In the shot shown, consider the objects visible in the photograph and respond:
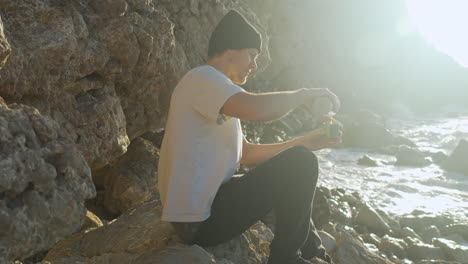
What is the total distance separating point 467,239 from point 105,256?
5933 mm

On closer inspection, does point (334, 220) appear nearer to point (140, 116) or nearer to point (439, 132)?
point (140, 116)

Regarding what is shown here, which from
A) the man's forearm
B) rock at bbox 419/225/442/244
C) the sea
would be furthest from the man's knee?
the sea

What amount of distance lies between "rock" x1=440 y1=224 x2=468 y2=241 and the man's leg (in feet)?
17.3

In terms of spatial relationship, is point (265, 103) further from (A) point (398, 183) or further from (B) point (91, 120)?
(A) point (398, 183)

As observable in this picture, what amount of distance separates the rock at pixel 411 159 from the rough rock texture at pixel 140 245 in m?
10.4

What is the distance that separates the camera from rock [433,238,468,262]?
610 centimetres

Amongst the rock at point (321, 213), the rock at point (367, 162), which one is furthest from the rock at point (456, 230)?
the rock at point (367, 162)

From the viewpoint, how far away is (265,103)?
8.55 ft

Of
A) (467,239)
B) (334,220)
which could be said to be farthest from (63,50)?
(467,239)

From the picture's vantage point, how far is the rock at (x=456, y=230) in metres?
6.99

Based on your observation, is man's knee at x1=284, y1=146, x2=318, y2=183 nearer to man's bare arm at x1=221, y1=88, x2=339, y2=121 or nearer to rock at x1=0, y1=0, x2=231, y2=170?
man's bare arm at x1=221, y1=88, x2=339, y2=121

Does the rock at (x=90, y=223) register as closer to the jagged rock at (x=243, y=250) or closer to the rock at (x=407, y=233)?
the jagged rock at (x=243, y=250)

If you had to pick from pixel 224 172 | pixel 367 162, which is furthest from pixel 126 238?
pixel 367 162

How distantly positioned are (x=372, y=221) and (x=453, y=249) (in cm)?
125
